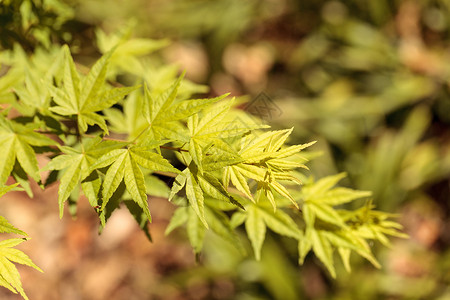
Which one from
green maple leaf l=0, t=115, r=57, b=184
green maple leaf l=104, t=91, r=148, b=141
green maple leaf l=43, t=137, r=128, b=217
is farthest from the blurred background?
green maple leaf l=43, t=137, r=128, b=217

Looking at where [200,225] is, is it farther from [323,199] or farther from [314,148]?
[314,148]

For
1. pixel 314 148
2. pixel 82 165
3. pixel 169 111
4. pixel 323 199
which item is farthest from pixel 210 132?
pixel 314 148

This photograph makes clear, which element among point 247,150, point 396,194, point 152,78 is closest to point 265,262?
point 396,194

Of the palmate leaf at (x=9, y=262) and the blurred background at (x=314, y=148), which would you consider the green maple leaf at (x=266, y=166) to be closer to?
the palmate leaf at (x=9, y=262)

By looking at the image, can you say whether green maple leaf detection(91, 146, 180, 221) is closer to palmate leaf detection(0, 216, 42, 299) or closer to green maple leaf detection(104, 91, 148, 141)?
palmate leaf detection(0, 216, 42, 299)

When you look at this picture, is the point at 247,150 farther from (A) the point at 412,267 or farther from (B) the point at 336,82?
(A) the point at 412,267

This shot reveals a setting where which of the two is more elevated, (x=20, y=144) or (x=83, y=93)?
(x=83, y=93)

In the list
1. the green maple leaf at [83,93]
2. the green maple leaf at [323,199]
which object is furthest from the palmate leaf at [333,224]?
the green maple leaf at [83,93]
